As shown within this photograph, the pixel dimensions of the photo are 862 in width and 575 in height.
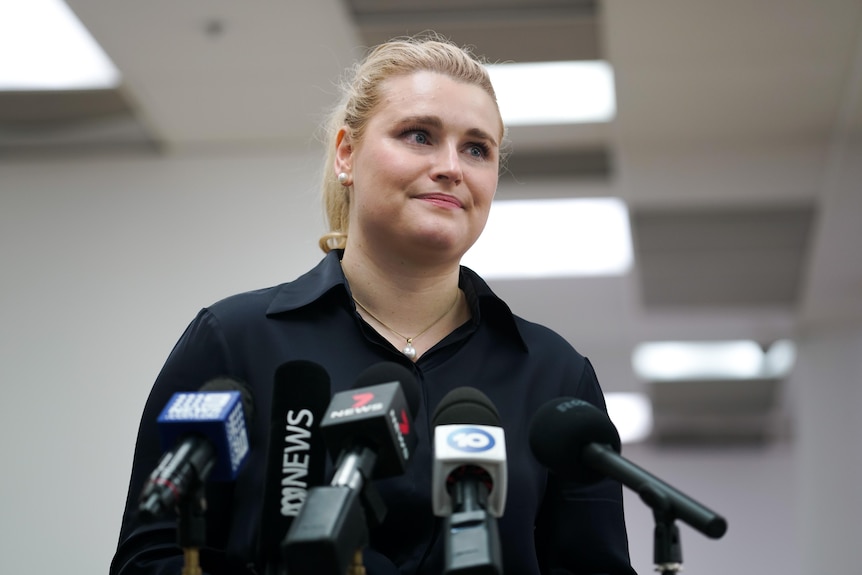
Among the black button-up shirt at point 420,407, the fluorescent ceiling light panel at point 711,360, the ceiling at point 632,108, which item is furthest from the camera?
the fluorescent ceiling light panel at point 711,360

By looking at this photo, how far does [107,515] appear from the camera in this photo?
4918 mm

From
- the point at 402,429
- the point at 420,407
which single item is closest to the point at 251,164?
the point at 420,407

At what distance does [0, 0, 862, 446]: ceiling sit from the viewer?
4508 mm

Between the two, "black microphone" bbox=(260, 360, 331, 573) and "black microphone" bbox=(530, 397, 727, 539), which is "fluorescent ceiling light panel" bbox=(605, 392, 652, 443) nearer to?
"black microphone" bbox=(530, 397, 727, 539)

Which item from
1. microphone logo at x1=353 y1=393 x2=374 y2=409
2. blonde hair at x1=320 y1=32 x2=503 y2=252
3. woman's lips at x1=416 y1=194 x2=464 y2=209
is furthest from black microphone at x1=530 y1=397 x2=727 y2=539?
blonde hair at x1=320 y1=32 x2=503 y2=252

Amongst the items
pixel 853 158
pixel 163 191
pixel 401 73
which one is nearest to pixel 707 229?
pixel 853 158

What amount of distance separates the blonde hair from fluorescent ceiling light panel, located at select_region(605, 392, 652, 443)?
8.03 metres

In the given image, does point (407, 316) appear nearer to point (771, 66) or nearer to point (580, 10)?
point (580, 10)

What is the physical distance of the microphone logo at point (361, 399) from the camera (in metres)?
1.17

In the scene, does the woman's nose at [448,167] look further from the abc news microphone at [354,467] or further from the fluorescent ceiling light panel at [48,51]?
the fluorescent ceiling light panel at [48,51]

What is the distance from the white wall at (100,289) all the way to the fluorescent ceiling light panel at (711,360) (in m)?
4.32

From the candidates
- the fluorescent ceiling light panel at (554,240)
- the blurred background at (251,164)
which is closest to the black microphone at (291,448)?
the blurred background at (251,164)

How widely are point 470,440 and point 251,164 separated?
14.4 feet

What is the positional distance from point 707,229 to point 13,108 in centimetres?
382
